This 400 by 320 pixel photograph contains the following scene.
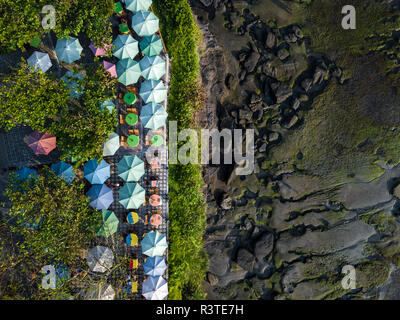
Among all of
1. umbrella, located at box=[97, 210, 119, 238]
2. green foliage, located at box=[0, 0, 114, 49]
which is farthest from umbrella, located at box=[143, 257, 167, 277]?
green foliage, located at box=[0, 0, 114, 49]

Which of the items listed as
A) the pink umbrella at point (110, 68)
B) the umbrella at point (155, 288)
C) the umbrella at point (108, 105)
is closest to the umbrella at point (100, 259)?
the umbrella at point (155, 288)

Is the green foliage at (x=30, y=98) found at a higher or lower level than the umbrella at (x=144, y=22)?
lower

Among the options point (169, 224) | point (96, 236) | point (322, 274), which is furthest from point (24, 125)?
point (322, 274)

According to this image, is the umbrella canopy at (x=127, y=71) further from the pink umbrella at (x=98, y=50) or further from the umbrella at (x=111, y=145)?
the umbrella at (x=111, y=145)

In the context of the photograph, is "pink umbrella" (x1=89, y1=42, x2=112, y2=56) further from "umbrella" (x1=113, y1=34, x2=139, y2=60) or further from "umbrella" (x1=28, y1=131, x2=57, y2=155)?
"umbrella" (x1=28, y1=131, x2=57, y2=155)

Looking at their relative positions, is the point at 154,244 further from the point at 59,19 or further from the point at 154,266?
the point at 59,19

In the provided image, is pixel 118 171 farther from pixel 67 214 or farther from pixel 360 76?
pixel 360 76
